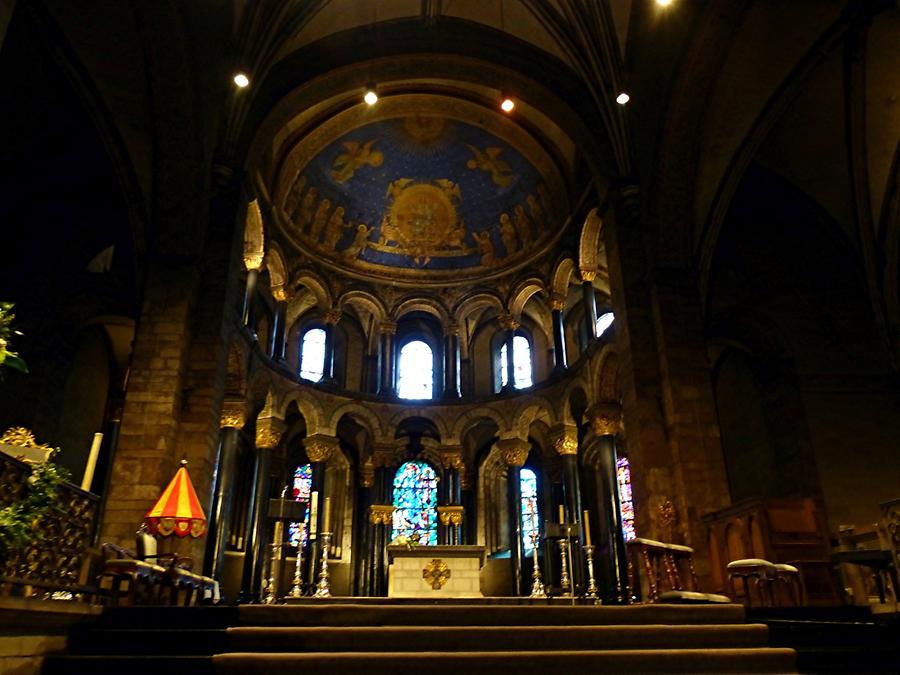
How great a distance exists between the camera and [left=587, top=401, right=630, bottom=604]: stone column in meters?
16.9

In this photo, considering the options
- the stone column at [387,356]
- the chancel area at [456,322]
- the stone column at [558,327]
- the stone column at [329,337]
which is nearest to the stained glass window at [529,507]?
the chancel area at [456,322]

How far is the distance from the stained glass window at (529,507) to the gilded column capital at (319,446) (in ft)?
Answer: 20.9

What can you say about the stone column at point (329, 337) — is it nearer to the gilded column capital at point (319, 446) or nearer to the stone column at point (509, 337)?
the gilded column capital at point (319, 446)

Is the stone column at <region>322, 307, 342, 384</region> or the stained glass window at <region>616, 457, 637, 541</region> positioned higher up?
the stone column at <region>322, 307, 342, 384</region>

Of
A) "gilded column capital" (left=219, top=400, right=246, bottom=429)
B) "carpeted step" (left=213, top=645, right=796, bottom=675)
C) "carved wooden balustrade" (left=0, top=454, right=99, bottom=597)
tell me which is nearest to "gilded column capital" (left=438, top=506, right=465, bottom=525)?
"gilded column capital" (left=219, top=400, right=246, bottom=429)

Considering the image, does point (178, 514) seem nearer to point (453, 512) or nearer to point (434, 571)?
point (434, 571)

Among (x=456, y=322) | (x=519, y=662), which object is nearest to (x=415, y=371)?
(x=456, y=322)

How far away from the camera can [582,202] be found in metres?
19.3

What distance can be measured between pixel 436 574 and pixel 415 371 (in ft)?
40.2

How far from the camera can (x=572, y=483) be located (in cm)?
1942

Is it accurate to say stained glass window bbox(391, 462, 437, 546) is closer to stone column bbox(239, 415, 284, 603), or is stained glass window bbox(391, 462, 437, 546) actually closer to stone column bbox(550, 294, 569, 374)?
stone column bbox(239, 415, 284, 603)

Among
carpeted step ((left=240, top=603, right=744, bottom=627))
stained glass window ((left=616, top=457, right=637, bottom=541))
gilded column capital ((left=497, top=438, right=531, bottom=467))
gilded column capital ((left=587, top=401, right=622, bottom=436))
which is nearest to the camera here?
carpeted step ((left=240, top=603, right=744, bottom=627))

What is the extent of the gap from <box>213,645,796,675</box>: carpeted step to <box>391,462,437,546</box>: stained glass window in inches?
723

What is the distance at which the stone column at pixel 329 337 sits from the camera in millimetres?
22000
